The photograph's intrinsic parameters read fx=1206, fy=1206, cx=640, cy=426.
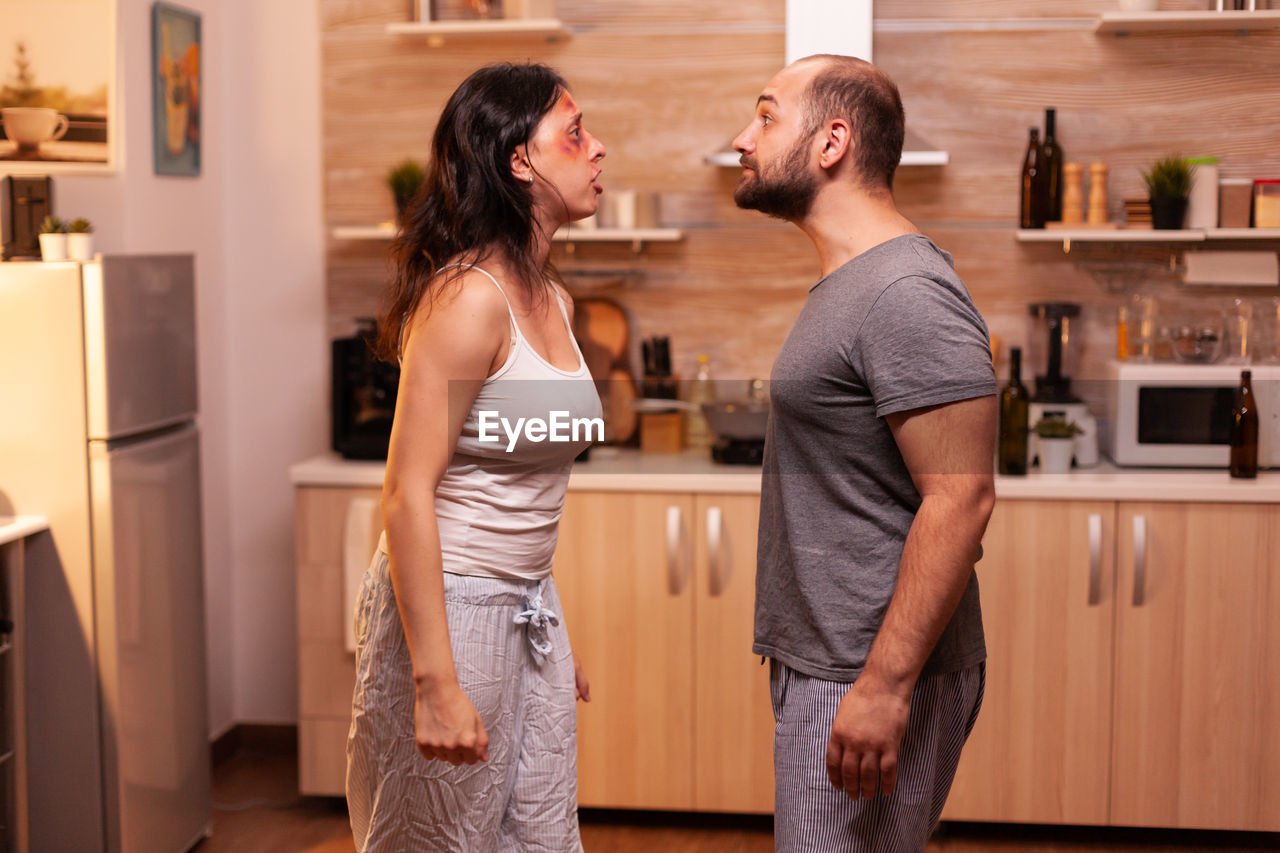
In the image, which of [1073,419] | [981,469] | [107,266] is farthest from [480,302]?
[1073,419]

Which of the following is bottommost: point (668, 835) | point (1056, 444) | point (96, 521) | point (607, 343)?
point (668, 835)

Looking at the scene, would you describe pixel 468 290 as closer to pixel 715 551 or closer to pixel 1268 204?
pixel 715 551

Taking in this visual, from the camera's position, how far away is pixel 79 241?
2553 millimetres

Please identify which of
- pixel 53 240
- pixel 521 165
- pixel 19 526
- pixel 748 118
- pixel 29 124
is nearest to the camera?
pixel 521 165

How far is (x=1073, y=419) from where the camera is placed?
10.00 feet

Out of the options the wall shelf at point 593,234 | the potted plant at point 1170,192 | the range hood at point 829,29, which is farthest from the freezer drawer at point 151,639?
the potted plant at point 1170,192

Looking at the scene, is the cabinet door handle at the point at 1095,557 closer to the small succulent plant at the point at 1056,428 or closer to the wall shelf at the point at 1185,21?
the small succulent plant at the point at 1056,428

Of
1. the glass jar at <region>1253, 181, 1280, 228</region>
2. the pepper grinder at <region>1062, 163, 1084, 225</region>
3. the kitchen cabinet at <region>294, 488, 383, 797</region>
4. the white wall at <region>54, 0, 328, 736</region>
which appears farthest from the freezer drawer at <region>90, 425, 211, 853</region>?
the glass jar at <region>1253, 181, 1280, 228</region>

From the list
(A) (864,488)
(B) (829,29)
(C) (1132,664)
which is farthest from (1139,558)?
(A) (864,488)

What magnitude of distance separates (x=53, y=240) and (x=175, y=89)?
721mm

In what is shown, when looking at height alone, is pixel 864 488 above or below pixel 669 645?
above

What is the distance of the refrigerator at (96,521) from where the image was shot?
244 cm

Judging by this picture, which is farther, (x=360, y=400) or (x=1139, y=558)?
(x=360, y=400)

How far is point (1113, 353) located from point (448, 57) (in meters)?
1.99
